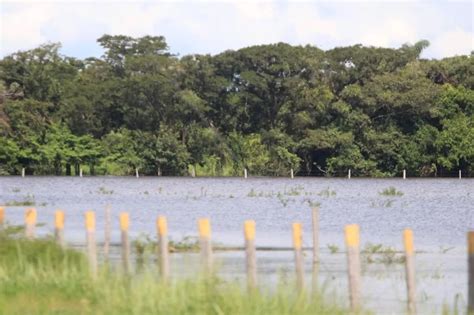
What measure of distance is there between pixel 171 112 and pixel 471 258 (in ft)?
255

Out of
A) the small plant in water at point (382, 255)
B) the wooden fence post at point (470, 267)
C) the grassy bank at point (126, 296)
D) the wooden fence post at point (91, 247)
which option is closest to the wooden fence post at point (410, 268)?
the wooden fence post at point (470, 267)

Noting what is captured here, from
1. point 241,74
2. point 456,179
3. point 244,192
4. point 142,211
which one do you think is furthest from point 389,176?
point 142,211

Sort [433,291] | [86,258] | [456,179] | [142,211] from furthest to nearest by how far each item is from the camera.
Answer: [456,179], [142,211], [433,291], [86,258]

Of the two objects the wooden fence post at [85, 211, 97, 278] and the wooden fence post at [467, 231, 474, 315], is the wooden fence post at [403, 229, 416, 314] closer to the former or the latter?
the wooden fence post at [467, 231, 474, 315]

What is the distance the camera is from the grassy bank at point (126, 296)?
54.2ft

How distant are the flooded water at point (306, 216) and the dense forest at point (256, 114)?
3.29 meters

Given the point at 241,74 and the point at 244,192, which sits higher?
the point at 241,74

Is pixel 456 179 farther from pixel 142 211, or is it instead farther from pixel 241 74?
pixel 142 211

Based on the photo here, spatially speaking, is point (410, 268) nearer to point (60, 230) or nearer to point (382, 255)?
point (60, 230)

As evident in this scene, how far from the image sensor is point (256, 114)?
9594 centimetres

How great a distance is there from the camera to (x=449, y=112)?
92.3m

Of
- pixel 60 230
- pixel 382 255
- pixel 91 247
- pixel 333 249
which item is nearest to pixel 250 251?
pixel 91 247

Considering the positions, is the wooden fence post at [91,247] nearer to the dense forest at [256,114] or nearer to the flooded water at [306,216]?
the flooded water at [306,216]

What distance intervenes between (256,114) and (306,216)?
156 ft
